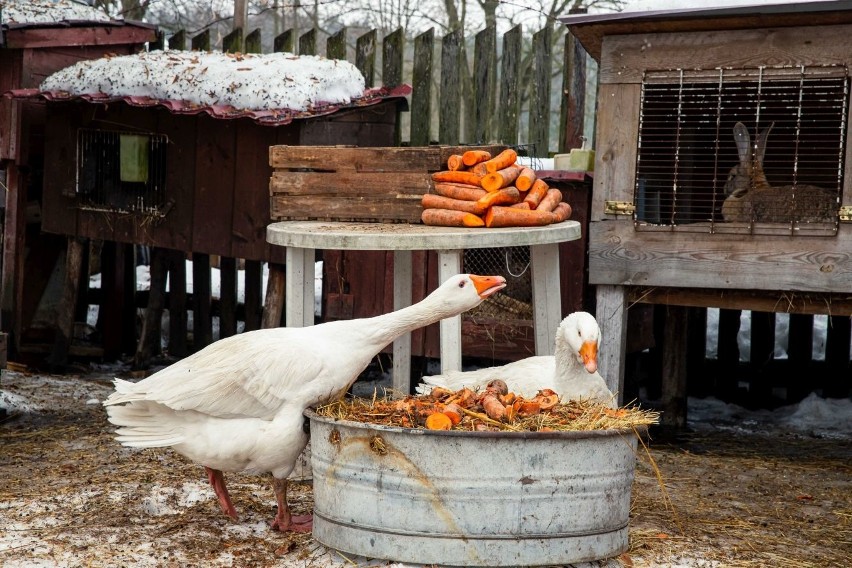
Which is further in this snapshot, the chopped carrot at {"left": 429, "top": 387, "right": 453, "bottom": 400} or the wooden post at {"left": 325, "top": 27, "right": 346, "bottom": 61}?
the wooden post at {"left": 325, "top": 27, "right": 346, "bottom": 61}

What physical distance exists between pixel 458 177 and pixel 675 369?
363 cm

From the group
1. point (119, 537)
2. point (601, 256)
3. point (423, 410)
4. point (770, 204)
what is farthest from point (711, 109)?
point (119, 537)

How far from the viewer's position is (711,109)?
8289mm

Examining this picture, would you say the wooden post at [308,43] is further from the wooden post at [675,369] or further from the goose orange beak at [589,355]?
the goose orange beak at [589,355]

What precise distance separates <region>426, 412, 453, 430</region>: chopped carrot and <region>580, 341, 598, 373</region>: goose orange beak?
0.88 m

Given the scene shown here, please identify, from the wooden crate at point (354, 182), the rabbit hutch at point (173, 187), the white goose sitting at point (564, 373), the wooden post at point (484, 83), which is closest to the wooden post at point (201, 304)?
the rabbit hutch at point (173, 187)

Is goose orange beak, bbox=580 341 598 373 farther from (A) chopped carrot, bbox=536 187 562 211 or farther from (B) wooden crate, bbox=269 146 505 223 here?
(B) wooden crate, bbox=269 146 505 223

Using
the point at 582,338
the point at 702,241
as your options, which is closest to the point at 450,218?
the point at 582,338

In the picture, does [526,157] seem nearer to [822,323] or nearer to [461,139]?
[461,139]

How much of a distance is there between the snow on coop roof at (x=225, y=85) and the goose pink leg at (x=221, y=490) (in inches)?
143

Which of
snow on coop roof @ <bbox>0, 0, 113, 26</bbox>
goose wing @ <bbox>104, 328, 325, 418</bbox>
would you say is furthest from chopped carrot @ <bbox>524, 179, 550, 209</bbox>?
snow on coop roof @ <bbox>0, 0, 113, 26</bbox>

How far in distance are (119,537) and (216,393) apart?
85 cm

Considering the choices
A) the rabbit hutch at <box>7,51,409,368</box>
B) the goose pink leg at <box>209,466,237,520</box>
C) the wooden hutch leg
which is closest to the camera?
the goose pink leg at <box>209,466,237,520</box>

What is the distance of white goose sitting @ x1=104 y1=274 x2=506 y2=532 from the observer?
4781 millimetres
